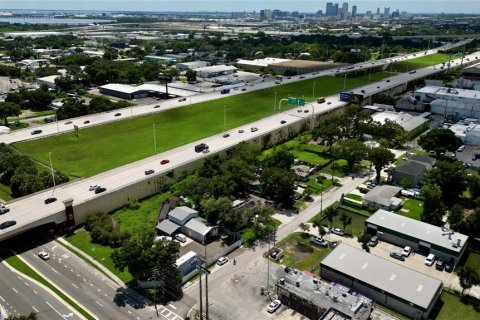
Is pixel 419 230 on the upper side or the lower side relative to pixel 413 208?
upper

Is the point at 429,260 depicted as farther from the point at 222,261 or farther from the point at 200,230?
the point at 200,230

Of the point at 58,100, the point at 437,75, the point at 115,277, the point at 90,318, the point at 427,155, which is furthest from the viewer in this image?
the point at 437,75

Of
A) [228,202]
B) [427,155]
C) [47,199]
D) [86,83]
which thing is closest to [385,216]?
[228,202]

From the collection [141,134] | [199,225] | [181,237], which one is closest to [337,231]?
[199,225]

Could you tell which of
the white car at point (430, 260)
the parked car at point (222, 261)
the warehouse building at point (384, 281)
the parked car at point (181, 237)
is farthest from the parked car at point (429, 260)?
the parked car at point (181, 237)

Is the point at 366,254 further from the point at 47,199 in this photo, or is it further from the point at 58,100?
the point at 58,100

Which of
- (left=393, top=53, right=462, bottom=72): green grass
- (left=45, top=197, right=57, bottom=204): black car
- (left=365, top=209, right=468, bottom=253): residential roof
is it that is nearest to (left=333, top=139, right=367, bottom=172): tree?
(left=365, top=209, right=468, bottom=253): residential roof

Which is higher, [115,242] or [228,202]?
[228,202]
